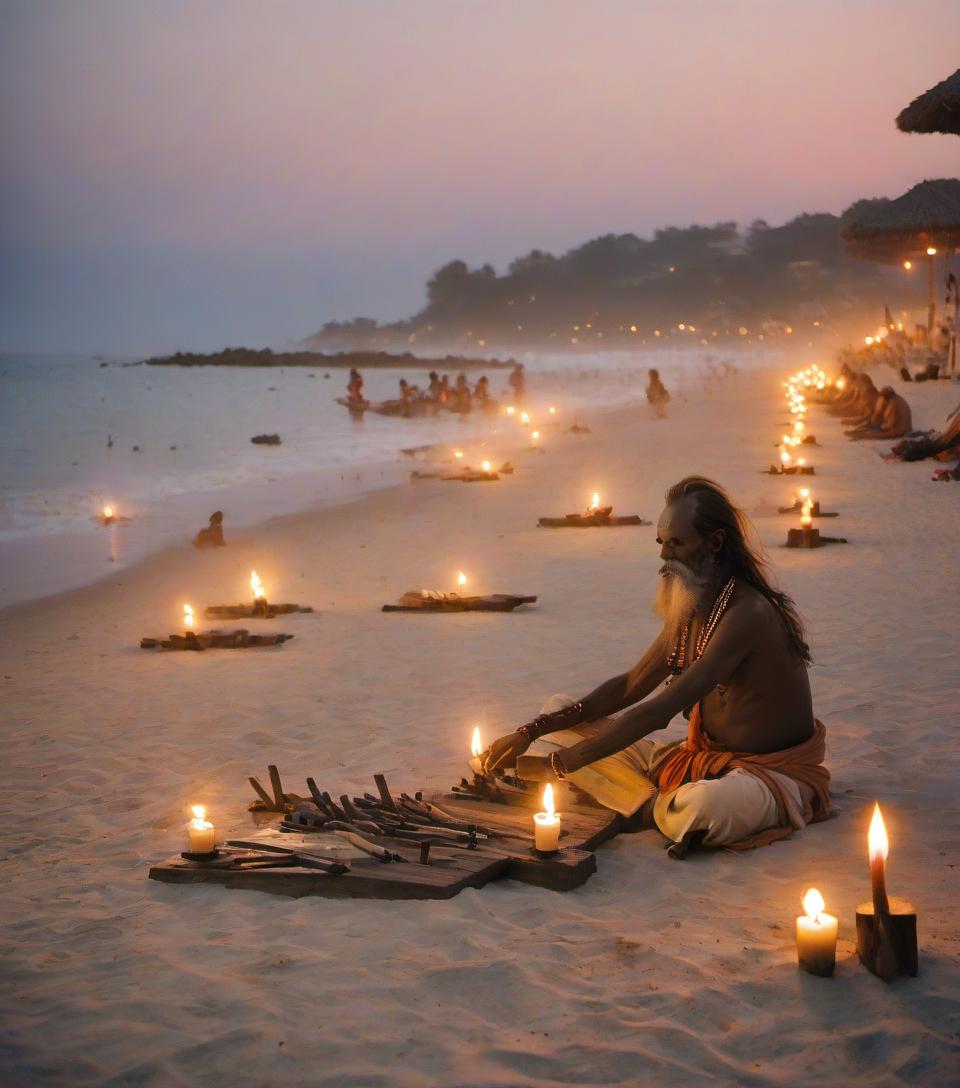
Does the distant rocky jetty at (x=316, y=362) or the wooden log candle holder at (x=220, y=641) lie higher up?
the distant rocky jetty at (x=316, y=362)

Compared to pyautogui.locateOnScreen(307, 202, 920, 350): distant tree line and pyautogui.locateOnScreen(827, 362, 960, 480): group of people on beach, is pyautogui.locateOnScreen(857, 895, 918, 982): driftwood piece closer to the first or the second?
pyautogui.locateOnScreen(827, 362, 960, 480): group of people on beach

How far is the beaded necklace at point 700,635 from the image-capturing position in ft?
15.1

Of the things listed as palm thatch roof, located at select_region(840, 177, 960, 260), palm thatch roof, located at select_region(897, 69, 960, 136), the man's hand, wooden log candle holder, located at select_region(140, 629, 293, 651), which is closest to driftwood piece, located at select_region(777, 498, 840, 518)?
palm thatch roof, located at select_region(897, 69, 960, 136)

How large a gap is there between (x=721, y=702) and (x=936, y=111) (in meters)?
13.8

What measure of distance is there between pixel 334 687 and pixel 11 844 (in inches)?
110

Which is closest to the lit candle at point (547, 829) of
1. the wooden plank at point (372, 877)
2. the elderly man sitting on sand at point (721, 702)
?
the wooden plank at point (372, 877)

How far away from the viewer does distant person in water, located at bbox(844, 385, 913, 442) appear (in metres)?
21.2

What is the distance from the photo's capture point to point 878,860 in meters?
3.38

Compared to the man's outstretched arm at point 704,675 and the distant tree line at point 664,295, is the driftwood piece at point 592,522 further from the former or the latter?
the distant tree line at point 664,295

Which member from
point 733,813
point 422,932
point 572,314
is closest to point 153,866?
point 422,932

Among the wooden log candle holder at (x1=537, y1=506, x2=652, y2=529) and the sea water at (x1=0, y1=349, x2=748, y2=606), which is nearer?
the wooden log candle holder at (x1=537, y1=506, x2=652, y2=529)

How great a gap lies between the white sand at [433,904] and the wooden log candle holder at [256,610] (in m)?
0.24

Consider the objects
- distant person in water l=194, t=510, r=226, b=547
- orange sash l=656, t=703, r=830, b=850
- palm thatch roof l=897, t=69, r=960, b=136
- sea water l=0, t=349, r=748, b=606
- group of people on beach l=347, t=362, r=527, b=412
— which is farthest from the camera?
group of people on beach l=347, t=362, r=527, b=412

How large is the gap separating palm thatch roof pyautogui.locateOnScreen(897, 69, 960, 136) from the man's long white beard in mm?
13145
